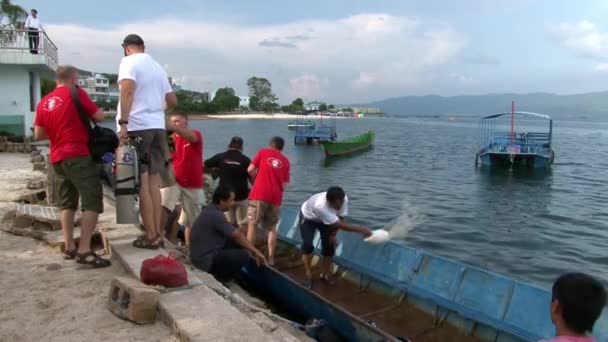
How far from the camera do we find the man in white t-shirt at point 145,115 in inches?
190

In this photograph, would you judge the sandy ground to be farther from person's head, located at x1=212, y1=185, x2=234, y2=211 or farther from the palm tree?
the palm tree

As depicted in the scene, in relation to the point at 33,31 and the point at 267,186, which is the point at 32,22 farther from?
the point at 267,186

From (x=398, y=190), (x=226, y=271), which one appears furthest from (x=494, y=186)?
(x=226, y=271)

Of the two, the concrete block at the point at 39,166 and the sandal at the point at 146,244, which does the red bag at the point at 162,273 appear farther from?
the concrete block at the point at 39,166

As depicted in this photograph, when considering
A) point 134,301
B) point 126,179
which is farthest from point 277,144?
point 134,301

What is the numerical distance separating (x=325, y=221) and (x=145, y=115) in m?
2.86

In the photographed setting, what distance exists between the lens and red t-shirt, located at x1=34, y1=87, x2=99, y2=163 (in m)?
4.76

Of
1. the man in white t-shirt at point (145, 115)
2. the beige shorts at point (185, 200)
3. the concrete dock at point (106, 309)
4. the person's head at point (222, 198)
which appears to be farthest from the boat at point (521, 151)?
the man in white t-shirt at point (145, 115)

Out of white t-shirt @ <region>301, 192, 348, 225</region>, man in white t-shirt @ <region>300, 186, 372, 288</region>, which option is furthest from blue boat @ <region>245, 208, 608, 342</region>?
white t-shirt @ <region>301, 192, 348, 225</region>

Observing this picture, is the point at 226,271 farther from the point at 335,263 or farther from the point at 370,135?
the point at 370,135

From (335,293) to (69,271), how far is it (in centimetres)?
371

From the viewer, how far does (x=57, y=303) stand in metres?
4.29

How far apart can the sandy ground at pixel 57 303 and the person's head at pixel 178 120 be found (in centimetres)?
190

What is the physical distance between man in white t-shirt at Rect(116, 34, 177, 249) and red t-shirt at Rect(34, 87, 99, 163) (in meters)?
0.36
